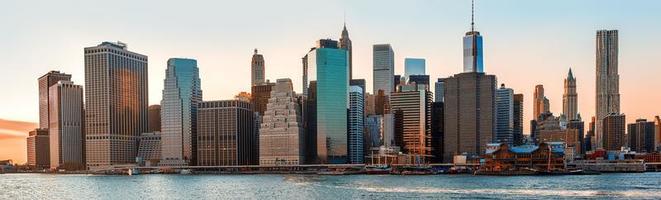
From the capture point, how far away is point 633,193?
92.9 meters

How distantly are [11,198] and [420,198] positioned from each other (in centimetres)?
6043

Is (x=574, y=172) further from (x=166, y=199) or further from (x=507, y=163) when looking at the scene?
(x=166, y=199)

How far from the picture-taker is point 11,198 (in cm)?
10325

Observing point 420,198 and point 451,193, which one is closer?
point 420,198

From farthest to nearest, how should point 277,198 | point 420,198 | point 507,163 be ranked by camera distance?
point 507,163 < point 277,198 < point 420,198

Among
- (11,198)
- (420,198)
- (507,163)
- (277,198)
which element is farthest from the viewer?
(507,163)

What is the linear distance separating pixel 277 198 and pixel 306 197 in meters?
3.98

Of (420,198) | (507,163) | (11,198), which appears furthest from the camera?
(507,163)

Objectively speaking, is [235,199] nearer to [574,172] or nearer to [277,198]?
[277,198]

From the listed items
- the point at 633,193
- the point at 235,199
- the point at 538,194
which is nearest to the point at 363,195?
the point at 235,199

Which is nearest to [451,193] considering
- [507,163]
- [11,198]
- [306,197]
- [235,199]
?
[306,197]

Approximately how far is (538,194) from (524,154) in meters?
95.5

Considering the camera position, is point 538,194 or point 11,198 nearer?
point 538,194

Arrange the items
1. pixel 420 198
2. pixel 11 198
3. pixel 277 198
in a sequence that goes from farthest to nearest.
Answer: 1. pixel 11 198
2. pixel 277 198
3. pixel 420 198
